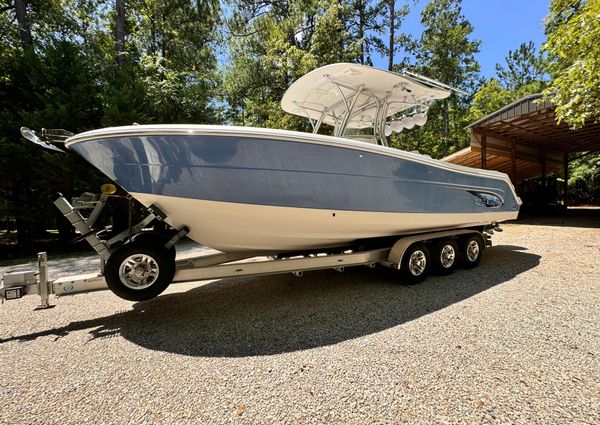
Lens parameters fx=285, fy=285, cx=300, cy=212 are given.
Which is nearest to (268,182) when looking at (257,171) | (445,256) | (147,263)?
(257,171)

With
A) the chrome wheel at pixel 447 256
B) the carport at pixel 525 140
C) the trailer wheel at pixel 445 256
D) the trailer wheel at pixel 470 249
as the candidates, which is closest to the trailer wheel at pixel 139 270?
the trailer wheel at pixel 445 256

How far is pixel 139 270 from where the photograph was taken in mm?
2609

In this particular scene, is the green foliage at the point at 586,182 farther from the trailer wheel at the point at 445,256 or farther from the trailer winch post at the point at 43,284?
the trailer winch post at the point at 43,284

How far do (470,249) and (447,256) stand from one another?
607 mm

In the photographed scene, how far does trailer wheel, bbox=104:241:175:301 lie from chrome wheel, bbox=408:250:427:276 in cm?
283

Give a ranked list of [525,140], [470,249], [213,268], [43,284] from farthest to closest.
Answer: [525,140] < [470,249] < [213,268] < [43,284]

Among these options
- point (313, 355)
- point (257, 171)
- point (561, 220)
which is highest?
point (257, 171)

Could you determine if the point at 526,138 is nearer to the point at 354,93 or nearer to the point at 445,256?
the point at 445,256

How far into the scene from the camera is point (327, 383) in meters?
1.86

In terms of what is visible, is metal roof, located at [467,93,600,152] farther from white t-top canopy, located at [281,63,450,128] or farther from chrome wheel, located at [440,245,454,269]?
chrome wheel, located at [440,245,454,269]

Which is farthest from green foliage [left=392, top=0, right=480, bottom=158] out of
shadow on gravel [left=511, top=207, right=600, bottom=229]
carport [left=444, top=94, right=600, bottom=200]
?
shadow on gravel [left=511, top=207, right=600, bottom=229]

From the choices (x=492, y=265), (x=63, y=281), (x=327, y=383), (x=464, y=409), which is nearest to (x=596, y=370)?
(x=464, y=409)

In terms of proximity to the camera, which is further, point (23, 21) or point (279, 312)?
point (23, 21)

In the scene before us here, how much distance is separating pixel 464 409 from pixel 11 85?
38.0ft
